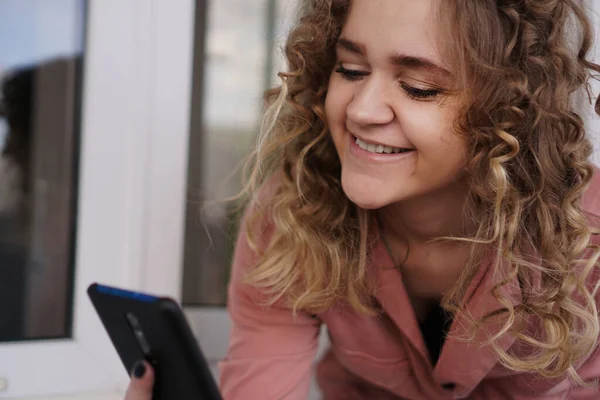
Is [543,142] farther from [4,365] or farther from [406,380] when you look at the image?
[4,365]

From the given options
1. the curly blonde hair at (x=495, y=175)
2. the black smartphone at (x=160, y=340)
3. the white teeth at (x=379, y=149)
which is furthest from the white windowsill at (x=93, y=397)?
the white teeth at (x=379, y=149)

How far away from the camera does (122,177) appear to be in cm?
133

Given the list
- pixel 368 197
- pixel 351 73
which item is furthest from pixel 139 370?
pixel 351 73

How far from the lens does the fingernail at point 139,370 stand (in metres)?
0.75

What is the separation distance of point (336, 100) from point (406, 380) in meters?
0.52

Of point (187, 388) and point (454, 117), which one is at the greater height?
point (454, 117)

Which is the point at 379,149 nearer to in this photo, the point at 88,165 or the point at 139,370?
the point at 139,370

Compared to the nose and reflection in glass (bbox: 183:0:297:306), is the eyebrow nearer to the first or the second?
the nose

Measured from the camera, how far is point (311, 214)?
1148 millimetres

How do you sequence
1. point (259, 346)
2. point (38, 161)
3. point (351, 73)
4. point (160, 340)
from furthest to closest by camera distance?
point (38, 161) → point (259, 346) → point (351, 73) → point (160, 340)

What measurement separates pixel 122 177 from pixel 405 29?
0.65 metres

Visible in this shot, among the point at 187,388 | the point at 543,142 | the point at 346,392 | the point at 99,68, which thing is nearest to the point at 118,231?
the point at 99,68

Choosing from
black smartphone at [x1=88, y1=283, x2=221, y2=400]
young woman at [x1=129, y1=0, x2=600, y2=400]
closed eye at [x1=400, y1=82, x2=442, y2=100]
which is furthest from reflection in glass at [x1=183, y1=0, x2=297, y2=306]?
black smartphone at [x1=88, y1=283, x2=221, y2=400]

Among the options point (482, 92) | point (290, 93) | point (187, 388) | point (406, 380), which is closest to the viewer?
point (187, 388)
